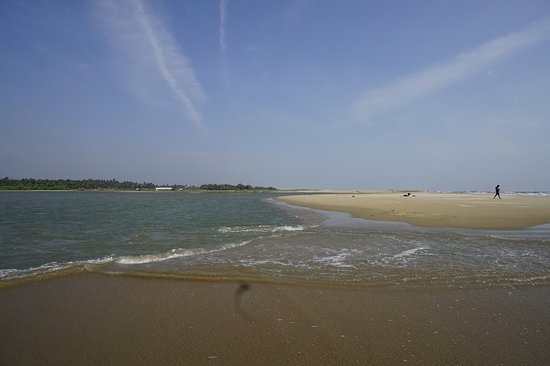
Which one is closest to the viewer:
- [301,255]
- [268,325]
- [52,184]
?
[268,325]

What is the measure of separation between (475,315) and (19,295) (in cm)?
883

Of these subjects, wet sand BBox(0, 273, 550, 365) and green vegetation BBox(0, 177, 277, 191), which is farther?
green vegetation BBox(0, 177, 277, 191)

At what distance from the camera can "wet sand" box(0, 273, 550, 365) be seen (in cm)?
432

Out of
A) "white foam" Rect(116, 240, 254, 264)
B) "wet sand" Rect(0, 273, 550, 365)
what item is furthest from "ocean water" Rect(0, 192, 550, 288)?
"wet sand" Rect(0, 273, 550, 365)

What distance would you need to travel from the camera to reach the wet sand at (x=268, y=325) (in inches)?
170

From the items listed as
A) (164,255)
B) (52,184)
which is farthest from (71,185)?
(164,255)

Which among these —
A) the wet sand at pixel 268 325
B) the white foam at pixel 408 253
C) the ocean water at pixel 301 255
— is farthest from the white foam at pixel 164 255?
the white foam at pixel 408 253

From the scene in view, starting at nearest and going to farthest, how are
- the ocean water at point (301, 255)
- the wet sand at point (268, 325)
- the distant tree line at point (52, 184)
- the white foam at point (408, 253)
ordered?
1. the wet sand at point (268, 325)
2. the ocean water at point (301, 255)
3. the white foam at point (408, 253)
4. the distant tree line at point (52, 184)

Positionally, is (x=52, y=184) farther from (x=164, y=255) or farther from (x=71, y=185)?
(x=164, y=255)

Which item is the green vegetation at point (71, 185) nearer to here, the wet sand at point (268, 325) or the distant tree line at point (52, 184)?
the distant tree line at point (52, 184)

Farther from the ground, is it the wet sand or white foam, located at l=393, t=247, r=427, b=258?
white foam, located at l=393, t=247, r=427, b=258

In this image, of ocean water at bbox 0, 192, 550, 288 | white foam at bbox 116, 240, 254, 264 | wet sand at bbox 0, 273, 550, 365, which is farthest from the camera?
white foam at bbox 116, 240, 254, 264

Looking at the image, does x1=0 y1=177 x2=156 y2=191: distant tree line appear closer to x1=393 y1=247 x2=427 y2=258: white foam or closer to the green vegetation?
the green vegetation

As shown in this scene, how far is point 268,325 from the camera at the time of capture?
530 cm
